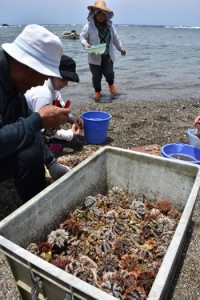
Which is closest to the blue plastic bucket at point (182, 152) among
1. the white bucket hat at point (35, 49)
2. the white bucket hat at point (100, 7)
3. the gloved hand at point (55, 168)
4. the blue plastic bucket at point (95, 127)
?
the blue plastic bucket at point (95, 127)

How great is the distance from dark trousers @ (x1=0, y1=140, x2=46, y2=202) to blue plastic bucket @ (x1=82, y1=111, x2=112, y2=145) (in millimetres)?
1986

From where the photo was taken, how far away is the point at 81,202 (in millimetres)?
3020

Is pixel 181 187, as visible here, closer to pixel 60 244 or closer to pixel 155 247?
pixel 155 247

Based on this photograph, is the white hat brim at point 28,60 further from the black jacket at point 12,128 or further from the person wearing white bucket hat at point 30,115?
the black jacket at point 12,128

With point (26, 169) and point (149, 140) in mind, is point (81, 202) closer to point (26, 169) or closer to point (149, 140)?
point (26, 169)

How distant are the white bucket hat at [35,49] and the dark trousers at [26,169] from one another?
76 centimetres

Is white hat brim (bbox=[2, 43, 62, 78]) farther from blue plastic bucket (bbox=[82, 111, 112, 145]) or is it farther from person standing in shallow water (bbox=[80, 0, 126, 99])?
person standing in shallow water (bbox=[80, 0, 126, 99])

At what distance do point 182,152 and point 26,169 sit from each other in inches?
92.0

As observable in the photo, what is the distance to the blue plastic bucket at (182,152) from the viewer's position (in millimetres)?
3969

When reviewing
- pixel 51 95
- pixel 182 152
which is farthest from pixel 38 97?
pixel 182 152

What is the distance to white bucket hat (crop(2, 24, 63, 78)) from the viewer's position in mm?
2326

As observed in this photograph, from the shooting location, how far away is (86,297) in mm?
1502

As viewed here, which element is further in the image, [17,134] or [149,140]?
[149,140]

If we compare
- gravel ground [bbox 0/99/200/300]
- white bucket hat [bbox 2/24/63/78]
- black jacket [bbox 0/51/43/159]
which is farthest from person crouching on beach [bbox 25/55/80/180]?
white bucket hat [bbox 2/24/63/78]
